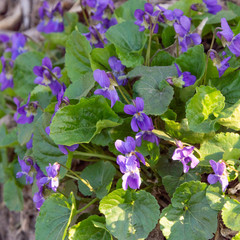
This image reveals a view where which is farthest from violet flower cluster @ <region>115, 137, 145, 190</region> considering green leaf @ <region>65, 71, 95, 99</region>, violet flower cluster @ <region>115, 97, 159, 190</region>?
green leaf @ <region>65, 71, 95, 99</region>

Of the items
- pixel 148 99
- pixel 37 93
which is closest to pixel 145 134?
pixel 148 99

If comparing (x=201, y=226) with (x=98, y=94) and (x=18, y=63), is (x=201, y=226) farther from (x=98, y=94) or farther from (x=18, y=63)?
(x=18, y=63)

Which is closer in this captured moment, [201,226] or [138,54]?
[201,226]

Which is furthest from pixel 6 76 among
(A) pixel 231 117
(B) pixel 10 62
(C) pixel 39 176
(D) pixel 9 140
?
(A) pixel 231 117

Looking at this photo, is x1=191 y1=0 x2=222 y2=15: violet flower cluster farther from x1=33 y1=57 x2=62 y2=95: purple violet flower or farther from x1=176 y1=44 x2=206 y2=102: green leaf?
x1=33 y1=57 x2=62 y2=95: purple violet flower

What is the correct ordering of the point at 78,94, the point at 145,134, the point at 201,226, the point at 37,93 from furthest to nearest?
the point at 37,93, the point at 78,94, the point at 145,134, the point at 201,226

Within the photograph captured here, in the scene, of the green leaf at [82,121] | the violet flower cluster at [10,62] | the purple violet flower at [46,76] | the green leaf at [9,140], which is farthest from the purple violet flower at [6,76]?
the green leaf at [82,121]
